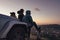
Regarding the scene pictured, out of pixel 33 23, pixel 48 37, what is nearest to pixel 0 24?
pixel 33 23

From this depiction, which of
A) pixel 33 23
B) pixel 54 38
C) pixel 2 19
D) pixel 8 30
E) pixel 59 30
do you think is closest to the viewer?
pixel 8 30

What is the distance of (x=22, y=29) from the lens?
1002 centimetres

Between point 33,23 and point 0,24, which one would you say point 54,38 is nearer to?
point 33,23

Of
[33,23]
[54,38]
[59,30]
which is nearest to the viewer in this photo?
[33,23]

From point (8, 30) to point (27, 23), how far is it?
1395mm

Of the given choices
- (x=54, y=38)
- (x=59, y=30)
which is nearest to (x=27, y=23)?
(x=54, y=38)

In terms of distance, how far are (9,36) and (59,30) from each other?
409 inches

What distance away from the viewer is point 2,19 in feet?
32.7

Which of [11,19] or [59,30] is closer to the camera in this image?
[11,19]

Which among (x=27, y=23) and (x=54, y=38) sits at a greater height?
(x=27, y=23)

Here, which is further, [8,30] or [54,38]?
[54,38]

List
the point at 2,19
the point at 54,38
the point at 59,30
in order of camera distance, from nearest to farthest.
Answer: the point at 2,19 < the point at 54,38 < the point at 59,30

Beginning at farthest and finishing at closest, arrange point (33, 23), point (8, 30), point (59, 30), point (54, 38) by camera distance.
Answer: point (59, 30) < point (54, 38) < point (33, 23) < point (8, 30)

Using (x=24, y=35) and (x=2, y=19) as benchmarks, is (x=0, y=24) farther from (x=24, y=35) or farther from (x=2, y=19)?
(x=24, y=35)
